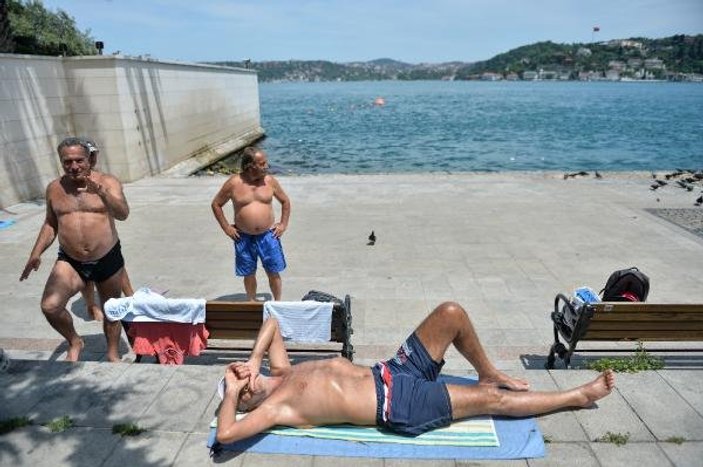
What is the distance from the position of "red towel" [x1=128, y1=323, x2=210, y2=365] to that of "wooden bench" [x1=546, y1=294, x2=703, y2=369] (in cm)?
339

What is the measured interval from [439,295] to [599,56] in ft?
738

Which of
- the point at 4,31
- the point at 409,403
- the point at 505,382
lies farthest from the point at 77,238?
the point at 4,31

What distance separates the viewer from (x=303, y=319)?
4438 mm

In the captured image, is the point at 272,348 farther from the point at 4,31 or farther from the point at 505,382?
the point at 4,31

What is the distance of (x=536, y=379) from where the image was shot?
Answer: 4.19 meters

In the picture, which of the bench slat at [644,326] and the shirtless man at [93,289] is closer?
the bench slat at [644,326]

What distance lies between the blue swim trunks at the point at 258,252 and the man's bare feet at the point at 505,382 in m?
2.84

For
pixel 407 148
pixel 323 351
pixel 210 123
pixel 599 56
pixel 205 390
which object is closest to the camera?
pixel 205 390

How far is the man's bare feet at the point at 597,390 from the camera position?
12.3ft

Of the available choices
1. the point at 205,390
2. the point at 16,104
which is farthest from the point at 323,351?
the point at 16,104

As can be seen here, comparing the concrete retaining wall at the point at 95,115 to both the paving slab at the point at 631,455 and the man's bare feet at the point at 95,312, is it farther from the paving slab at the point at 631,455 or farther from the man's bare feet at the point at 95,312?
the paving slab at the point at 631,455

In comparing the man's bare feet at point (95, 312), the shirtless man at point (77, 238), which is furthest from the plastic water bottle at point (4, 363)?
the man's bare feet at point (95, 312)

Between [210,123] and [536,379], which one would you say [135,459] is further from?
[210,123]

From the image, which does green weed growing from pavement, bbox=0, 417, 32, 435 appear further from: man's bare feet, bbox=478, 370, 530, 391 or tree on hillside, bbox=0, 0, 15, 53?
tree on hillside, bbox=0, 0, 15, 53
